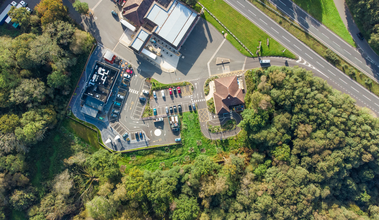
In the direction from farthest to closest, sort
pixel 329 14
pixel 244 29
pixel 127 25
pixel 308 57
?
pixel 308 57 → pixel 329 14 → pixel 244 29 → pixel 127 25

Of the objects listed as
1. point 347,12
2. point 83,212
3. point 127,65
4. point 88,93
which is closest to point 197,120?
point 127,65

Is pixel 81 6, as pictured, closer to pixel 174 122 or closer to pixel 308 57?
pixel 174 122

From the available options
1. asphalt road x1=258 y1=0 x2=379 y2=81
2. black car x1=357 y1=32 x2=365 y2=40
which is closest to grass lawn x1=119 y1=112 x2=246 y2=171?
asphalt road x1=258 y1=0 x2=379 y2=81

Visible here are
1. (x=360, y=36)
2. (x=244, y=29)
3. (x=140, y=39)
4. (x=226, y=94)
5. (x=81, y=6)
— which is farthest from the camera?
(x=244, y=29)

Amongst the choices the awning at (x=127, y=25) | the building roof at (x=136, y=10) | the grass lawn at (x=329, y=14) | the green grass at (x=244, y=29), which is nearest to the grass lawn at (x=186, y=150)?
the green grass at (x=244, y=29)

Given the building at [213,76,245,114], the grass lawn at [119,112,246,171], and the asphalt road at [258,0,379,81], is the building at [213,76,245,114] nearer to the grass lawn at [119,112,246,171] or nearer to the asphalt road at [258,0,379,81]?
the grass lawn at [119,112,246,171]

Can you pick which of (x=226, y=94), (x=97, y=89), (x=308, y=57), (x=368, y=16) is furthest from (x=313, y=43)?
(x=97, y=89)
